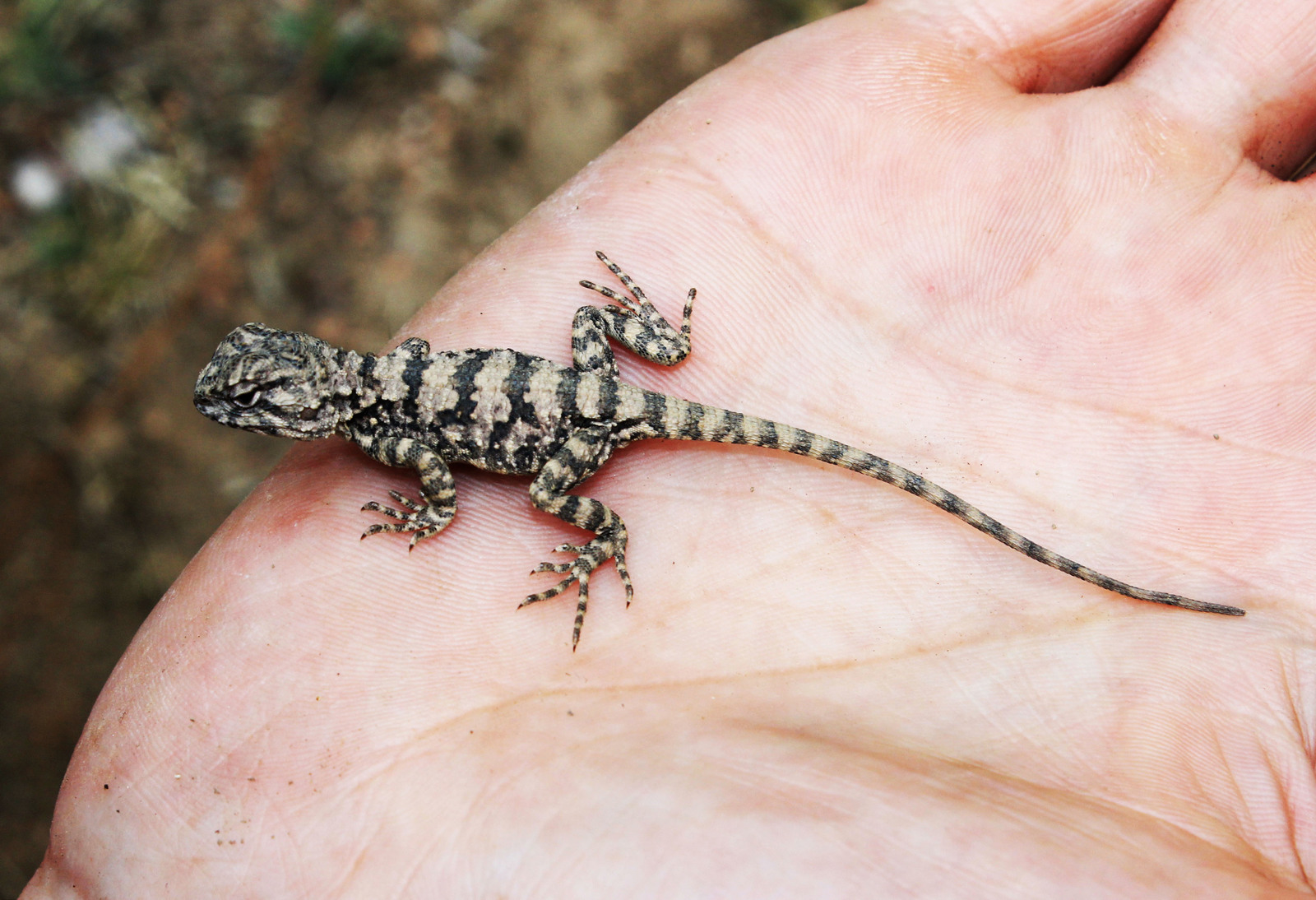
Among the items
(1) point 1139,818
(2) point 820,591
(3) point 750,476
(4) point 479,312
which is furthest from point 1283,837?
(4) point 479,312

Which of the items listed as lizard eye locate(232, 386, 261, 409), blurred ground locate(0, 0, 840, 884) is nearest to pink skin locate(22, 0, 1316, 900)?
lizard eye locate(232, 386, 261, 409)

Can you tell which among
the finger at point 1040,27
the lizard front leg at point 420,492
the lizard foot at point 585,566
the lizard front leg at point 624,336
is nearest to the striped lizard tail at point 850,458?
the lizard front leg at point 624,336

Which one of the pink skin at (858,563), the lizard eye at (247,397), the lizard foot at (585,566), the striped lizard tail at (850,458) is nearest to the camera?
the pink skin at (858,563)

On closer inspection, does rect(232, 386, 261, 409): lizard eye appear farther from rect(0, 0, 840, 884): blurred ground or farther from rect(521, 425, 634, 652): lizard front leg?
rect(0, 0, 840, 884): blurred ground

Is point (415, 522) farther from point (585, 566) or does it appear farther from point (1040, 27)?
point (1040, 27)

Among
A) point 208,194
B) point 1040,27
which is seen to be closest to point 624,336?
point 1040,27

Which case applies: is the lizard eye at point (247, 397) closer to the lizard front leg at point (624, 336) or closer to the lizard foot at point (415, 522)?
the lizard foot at point (415, 522)
